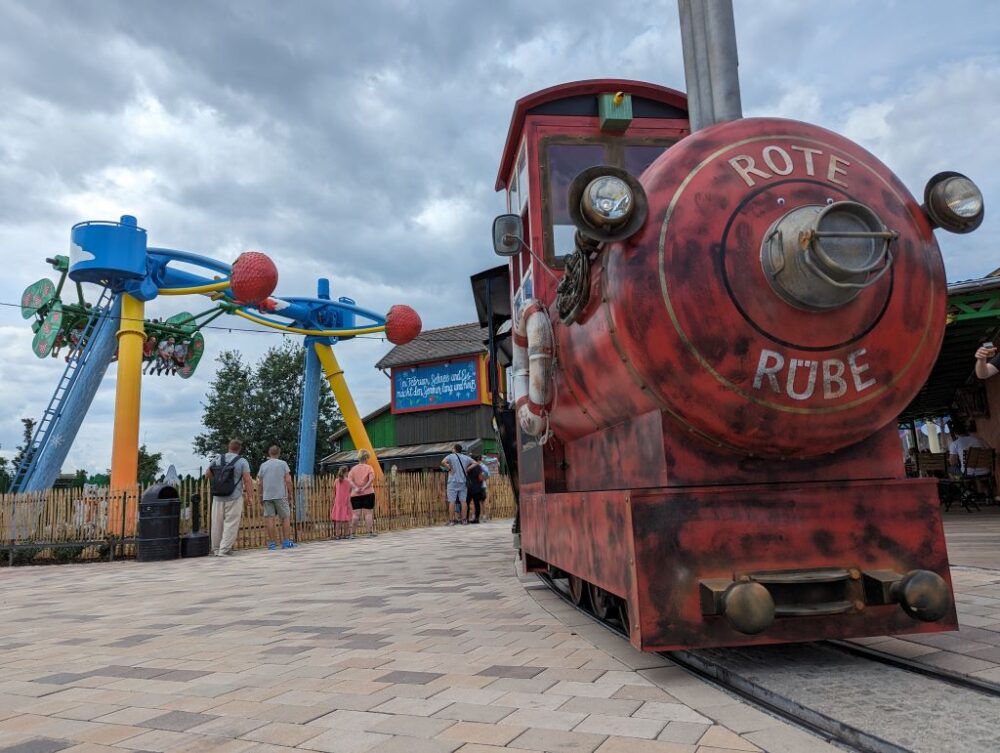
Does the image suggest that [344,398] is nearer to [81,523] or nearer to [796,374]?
[81,523]

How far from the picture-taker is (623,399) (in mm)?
3158

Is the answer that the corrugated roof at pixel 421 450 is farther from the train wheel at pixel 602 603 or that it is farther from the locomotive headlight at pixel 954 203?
the locomotive headlight at pixel 954 203

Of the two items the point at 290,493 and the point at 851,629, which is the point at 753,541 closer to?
the point at 851,629

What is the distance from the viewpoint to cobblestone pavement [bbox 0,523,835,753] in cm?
229

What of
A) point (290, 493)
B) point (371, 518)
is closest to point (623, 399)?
point (290, 493)

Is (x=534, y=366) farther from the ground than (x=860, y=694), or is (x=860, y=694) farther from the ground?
(x=534, y=366)

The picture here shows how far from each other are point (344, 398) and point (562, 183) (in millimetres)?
17026

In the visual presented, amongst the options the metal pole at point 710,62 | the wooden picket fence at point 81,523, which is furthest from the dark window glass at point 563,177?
the wooden picket fence at point 81,523

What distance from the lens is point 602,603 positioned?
400cm

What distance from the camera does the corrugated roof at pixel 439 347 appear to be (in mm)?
29048

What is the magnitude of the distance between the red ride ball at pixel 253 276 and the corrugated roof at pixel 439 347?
46.3 ft

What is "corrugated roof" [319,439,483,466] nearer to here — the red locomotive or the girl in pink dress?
the girl in pink dress

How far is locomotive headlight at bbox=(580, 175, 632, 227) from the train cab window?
5.68 ft

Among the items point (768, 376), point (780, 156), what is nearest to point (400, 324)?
point (780, 156)
